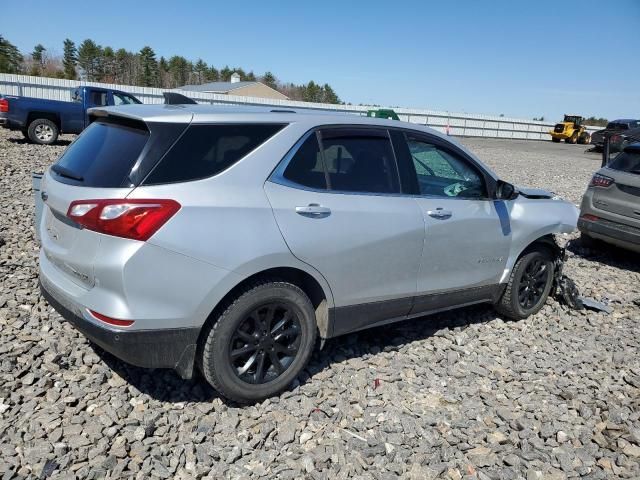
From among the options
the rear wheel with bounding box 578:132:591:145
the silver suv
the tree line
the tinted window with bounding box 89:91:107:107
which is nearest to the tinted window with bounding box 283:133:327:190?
the silver suv

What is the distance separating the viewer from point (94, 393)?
129 inches

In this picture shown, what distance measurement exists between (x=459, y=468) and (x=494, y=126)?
4193cm

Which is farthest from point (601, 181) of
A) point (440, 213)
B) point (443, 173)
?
point (440, 213)

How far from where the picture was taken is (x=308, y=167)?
3320 mm

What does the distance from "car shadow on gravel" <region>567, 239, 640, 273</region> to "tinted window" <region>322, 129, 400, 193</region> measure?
16.6 feet

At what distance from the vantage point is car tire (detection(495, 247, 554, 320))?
15.5 ft

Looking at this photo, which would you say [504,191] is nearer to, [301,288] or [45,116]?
[301,288]

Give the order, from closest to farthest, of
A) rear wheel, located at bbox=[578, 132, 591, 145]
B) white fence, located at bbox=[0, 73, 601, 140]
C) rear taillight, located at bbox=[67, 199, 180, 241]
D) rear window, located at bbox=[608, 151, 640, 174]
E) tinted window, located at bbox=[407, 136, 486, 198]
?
rear taillight, located at bbox=[67, 199, 180, 241], tinted window, located at bbox=[407, 136, 486, 198], rear window, located at bbox=[608, 151, 640, 174], white fence, located at bbox=[0, 73, 601, 140], rear wheel, located at bbox=[578, 132, 591, 145]

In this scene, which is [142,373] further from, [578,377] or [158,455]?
[578,377]

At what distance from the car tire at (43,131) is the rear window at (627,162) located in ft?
45.3

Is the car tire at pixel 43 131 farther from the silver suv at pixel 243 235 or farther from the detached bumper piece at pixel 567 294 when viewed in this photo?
the detached bumper piece at pixel 567 294

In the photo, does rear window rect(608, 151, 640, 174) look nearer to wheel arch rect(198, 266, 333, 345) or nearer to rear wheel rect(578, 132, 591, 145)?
wheel arch rect(198, 266, 333, 345)

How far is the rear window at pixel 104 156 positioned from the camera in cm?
283

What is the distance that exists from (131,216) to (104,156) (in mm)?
553
